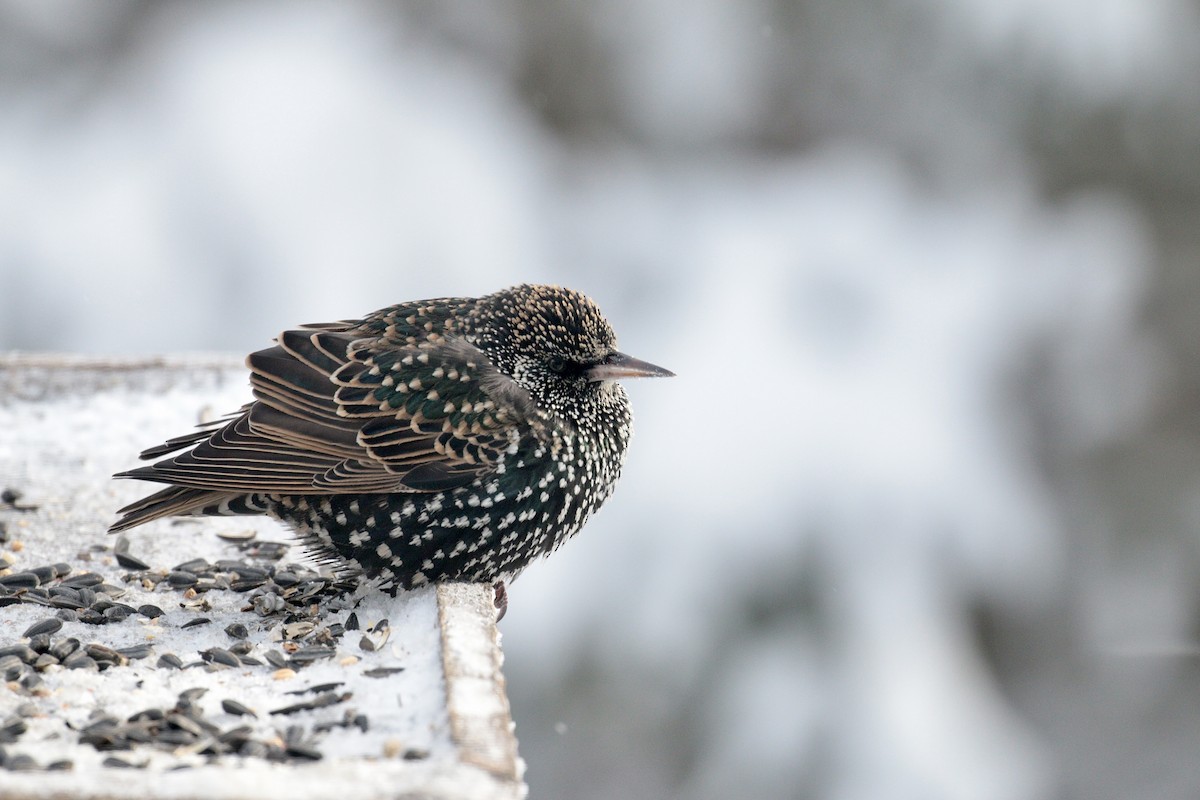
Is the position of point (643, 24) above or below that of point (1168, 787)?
above

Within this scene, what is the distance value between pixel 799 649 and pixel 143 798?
4520mm

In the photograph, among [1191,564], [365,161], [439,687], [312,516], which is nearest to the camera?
[439,687]

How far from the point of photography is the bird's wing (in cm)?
278

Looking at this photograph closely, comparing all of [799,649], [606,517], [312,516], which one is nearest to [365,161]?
[606,517]

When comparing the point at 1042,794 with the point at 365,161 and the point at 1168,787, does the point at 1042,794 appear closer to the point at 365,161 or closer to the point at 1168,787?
the point at 1168,787

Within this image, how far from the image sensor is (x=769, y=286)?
23.8 feet

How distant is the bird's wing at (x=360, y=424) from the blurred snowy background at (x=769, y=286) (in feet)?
10.6

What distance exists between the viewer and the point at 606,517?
6.30 m

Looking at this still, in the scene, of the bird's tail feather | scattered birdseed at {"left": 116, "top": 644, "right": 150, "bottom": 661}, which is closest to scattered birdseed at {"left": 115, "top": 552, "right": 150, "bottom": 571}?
the bird's tail feather

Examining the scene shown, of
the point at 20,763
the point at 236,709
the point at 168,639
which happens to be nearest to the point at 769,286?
the point at 168,639

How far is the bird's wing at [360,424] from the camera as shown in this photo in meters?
2.78

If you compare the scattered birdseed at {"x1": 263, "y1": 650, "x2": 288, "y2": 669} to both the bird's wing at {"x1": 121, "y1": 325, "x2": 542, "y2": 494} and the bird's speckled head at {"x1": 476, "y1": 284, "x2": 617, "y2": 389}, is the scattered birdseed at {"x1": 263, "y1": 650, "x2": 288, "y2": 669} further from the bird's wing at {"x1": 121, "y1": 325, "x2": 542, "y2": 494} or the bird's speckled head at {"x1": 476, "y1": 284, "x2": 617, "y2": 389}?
the bird's speckled head at {"x1": 476, "y1": 284, "x2": 617, "y2": 389}

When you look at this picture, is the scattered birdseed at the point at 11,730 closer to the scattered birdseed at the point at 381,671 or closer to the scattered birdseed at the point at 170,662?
the scattered birdseed at the point at 170,662

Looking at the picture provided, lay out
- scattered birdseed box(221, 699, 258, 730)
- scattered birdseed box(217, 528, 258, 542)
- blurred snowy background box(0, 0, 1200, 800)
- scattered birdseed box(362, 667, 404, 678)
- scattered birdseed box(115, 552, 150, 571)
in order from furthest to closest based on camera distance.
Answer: blurred snowy background box(0, 0, 1200, 800), scattered birdseed box(217, 528, 258, 542), scattered birdseed box(115, 552, 150, 571), scattered birdseed box(362, 667, 404, 678), scattered birdseed box(221, 699, 258, 730)
